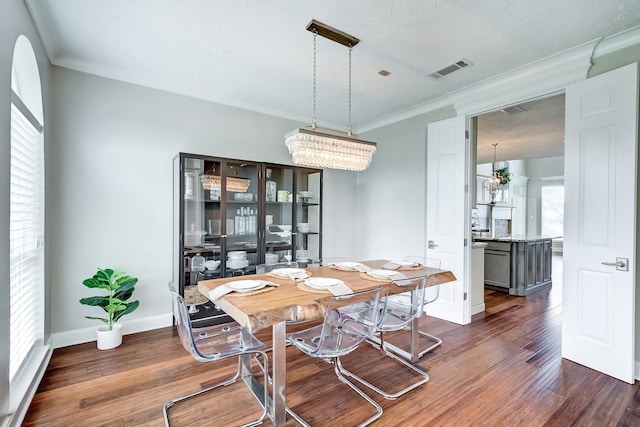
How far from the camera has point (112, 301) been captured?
8.85ft

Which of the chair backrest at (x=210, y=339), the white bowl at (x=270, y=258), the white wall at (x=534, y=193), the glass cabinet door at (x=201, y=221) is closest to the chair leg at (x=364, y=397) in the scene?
the chair backrest at (x=210, y=339)

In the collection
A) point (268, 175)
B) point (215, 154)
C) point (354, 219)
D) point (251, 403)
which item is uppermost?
point (215, 154)

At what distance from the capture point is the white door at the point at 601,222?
2.25 m

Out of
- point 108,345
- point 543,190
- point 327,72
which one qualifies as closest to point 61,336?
point 108,345

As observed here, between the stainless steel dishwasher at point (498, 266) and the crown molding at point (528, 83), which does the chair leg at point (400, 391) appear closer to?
the crown molding at point (528, 83)

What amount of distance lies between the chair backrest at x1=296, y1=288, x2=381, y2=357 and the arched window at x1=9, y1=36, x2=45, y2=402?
1.88 metres

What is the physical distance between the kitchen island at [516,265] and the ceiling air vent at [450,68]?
3.15 metres

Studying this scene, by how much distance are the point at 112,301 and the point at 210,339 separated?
1262mm

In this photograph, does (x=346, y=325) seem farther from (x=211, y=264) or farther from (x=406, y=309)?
(x=211, y=264)

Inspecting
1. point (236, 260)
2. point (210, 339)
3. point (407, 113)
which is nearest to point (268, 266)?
point (236, 260)

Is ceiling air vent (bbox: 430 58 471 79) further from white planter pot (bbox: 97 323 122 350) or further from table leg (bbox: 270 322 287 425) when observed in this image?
white planter pot (bbox: 97 323 122 350)

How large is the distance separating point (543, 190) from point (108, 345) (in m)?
12.4

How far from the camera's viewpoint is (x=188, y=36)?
2.39 meters

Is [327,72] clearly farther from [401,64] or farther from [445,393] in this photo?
[445,393]
